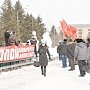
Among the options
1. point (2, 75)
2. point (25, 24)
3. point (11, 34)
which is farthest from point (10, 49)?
point (25, 24)

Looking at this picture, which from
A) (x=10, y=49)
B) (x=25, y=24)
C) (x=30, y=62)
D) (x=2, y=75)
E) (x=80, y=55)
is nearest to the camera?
(x=80, y=55)

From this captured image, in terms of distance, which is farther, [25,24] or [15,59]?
[25,24]

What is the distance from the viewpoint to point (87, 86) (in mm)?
13031

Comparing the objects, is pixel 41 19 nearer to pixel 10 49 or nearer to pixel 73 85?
pixel 10 49

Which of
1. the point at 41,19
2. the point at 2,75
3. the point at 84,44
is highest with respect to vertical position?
the point at 41,19

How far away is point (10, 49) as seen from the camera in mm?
21344

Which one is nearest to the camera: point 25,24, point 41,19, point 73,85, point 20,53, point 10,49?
point 73,85

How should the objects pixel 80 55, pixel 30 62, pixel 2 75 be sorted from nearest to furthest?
1. pixel 80 55
2. pixel 2 75
3. pixel 30 62

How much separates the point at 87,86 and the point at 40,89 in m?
1.78

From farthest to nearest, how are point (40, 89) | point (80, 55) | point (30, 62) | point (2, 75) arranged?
point (30, 62) < point (2, 75) < point (80, 55) < point (40, 89)

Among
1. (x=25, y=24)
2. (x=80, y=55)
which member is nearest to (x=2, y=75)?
(x=80, y=55)

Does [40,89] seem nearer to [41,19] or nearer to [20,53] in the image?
[20,53]

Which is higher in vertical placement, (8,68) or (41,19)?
(41,19)

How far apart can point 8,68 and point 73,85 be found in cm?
929
